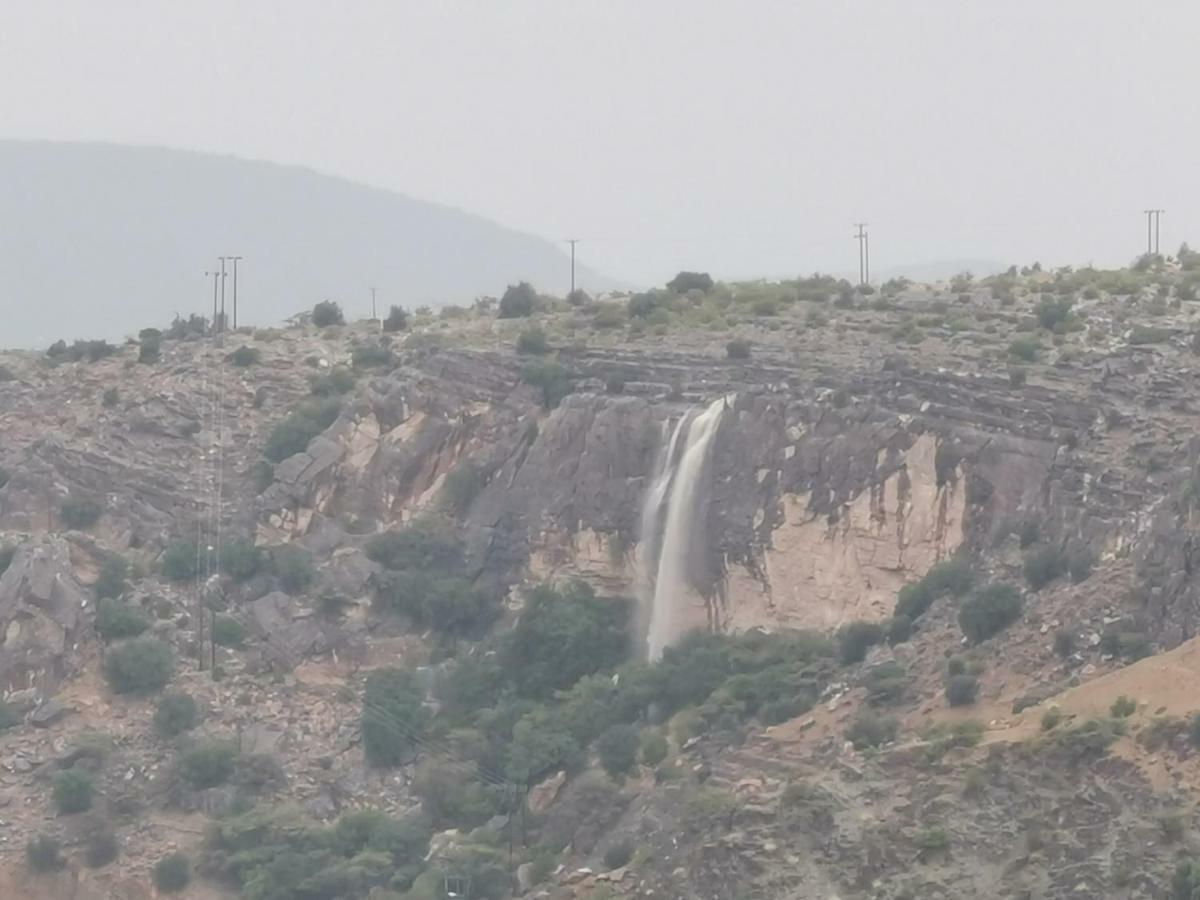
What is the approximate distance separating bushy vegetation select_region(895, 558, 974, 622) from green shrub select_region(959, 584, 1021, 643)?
1648 millimetres

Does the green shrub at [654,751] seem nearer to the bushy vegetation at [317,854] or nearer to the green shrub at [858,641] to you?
the green shrub at [858,641]

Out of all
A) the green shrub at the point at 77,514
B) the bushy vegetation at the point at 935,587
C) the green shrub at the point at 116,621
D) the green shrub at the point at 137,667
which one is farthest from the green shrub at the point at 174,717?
the bushy vegetation at the point at 935,587

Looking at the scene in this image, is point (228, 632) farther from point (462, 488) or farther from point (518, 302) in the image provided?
point (518, 302)

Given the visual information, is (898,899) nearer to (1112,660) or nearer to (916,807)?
(916,807)

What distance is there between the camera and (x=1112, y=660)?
6053 centimetres

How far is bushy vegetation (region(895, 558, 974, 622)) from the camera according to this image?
66250 millimetres

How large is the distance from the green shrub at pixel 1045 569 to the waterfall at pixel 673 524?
9713 mm

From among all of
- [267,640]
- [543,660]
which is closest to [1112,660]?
[543,660]

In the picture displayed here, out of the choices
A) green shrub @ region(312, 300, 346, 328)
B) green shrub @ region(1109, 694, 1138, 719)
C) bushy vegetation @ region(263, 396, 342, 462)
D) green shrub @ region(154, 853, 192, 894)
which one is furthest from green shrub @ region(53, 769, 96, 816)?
green shrub @ region(1109, 694, 1138, 719)

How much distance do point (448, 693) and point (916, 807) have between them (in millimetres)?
21908

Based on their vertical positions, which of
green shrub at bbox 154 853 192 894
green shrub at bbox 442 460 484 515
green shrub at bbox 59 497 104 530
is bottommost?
green shrub at bbox 154 853 192 894

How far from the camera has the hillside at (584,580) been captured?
62.0 metres

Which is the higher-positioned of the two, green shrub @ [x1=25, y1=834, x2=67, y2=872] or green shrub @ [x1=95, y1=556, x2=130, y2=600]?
green shrub @ [x1=95, y1=556, x2=130, y2=600]

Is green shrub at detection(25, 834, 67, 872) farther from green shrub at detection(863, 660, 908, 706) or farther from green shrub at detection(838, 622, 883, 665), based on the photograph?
green shrub at detection(863, 660, 908, 706)
